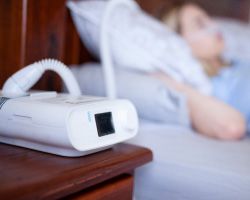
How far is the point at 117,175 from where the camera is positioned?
57 cm

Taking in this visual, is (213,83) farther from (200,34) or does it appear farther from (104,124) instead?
(104,124)

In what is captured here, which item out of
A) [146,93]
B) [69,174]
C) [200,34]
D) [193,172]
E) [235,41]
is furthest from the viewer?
[235,41]

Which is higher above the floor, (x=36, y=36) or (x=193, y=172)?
(x=36, y=36)

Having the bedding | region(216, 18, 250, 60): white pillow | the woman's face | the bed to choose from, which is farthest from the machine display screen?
region(216, 18, 250, 60): white pillow

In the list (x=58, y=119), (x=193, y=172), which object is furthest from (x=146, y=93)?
(x=58, y=119)

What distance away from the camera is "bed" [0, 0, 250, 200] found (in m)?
0.64

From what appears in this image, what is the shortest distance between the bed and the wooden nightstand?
0.26 ft

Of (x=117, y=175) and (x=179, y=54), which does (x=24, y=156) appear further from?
(x=179, y=54)

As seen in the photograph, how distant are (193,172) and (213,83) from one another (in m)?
0.52

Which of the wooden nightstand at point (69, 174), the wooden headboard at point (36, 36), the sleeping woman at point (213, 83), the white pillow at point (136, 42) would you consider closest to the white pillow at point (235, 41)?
the sleeping woman at point (213, 83)

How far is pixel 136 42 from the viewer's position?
95 cm

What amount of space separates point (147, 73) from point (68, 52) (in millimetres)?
223

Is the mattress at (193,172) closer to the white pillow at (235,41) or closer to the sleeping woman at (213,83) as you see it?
the sleeping woman at (213,83)

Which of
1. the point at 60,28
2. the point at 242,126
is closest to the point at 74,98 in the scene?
the point at 60,28
